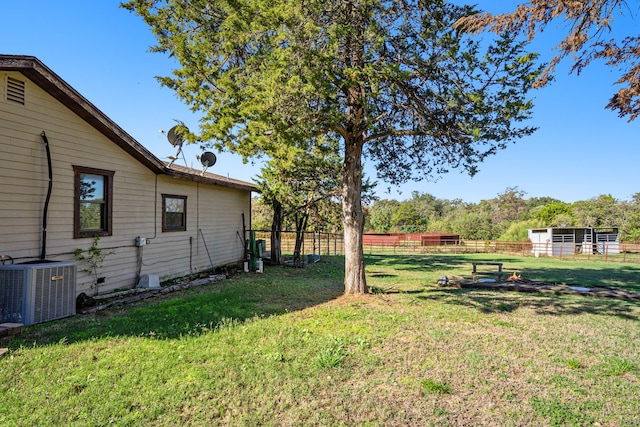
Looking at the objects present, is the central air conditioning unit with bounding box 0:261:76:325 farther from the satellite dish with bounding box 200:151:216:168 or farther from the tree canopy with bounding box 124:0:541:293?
the satellite dish with bounding box 200:151:216:168

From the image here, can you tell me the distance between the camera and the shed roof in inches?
228

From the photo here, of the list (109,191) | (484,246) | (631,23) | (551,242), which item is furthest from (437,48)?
(551,242)

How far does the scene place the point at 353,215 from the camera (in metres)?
7.61

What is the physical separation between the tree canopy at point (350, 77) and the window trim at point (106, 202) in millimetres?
2463

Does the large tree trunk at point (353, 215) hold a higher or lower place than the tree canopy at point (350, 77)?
lower

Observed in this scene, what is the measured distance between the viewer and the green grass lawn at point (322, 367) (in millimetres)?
2996

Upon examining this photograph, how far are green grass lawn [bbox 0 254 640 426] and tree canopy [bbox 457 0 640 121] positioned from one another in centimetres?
388

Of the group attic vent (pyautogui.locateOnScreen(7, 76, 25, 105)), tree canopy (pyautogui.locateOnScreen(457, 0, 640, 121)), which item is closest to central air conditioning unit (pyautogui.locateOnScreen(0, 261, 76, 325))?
attic vent (pyautogui.locateOnScreen(7, 76, 25, 105))

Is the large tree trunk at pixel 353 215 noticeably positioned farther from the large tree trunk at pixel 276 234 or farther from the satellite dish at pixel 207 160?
the large tree trunk at pixel 276 234

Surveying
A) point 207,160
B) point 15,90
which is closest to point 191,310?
point 15,90

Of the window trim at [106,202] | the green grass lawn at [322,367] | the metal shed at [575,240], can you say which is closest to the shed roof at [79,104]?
the window trim at [106,202]

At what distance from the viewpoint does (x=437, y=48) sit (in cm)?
604

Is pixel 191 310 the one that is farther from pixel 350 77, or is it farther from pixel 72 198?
pixel 350 77

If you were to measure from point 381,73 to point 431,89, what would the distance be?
1.36 meters
